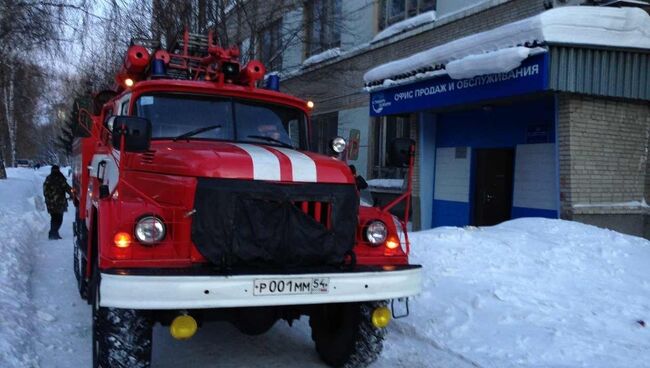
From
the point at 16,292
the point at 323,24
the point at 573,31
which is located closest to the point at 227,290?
the point at 16,292

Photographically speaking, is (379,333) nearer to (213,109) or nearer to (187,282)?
(187,282)

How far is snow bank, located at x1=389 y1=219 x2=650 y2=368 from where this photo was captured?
506 cm

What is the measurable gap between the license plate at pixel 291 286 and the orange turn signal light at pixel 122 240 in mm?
829

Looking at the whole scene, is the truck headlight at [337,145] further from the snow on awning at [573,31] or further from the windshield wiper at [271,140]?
the snow on awning at [573,31]

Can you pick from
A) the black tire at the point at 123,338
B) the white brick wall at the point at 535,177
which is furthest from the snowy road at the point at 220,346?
the white brick wall at the point at 535,177

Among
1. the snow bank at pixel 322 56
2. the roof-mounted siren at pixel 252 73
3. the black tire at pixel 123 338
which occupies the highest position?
the snow bank at pixel 322 56

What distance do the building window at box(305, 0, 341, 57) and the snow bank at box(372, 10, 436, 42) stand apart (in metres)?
1.99

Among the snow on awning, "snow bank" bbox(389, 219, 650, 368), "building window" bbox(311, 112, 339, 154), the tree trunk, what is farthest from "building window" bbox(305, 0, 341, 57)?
"snow bank" bbox(389, 219, 650, 368)

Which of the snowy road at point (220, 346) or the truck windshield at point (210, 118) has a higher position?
the truck windshield at point (210, 118)

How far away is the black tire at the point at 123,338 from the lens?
3865 mm

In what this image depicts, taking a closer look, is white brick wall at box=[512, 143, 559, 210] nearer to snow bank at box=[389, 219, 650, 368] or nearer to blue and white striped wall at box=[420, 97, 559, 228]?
blue and white striped wall at box=[420, 97, 559, 228]

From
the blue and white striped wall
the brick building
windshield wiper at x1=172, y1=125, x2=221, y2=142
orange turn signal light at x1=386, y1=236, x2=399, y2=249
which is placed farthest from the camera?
the blue and white striped wall

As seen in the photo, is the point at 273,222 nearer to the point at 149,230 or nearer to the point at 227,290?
the point at 227,290

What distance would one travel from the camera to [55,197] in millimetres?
12227
